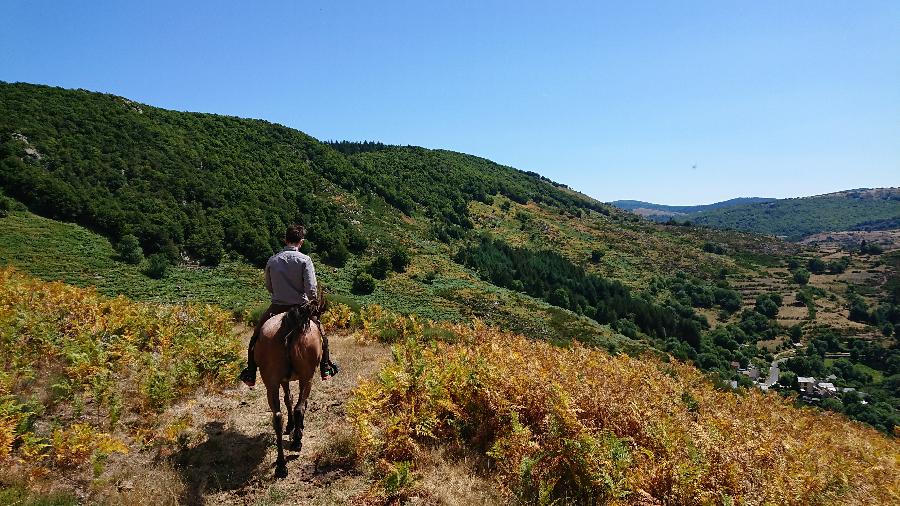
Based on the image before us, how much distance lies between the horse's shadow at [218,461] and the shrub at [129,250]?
40.3 metres

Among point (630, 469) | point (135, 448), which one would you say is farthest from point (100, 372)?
point (630, 469)

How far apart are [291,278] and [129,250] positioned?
138 ft

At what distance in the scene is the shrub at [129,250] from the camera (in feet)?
128

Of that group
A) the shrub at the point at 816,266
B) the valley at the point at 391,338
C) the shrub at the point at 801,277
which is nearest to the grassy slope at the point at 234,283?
the valley at the point at 391,338

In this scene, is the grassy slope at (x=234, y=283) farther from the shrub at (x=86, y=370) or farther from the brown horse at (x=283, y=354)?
the brown horse at (x=283, y=354)

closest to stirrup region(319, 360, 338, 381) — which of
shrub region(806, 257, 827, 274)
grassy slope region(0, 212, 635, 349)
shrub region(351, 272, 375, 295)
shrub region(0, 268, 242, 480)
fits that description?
shrub region(0, 268, 242, 480)

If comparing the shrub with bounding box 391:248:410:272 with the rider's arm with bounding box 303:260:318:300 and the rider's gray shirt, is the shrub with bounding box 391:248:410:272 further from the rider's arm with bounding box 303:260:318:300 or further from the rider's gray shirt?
the rider's arm with bounding box 303:260:318:300

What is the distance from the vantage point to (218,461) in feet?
20.6

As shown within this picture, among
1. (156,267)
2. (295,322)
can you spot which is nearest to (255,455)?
(295,322)

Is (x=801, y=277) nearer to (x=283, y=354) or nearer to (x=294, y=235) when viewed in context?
(x=294, y=235)

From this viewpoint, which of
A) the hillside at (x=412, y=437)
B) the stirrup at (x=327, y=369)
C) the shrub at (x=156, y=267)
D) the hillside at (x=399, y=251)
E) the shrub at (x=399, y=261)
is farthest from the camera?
the shrub at (x=399, y=261)

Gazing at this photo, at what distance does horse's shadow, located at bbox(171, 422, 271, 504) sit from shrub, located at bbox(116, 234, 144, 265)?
40262mm

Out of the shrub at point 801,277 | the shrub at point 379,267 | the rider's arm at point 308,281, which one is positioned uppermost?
the rider's arm at point 308,281

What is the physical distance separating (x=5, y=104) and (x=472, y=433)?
69.3 m
